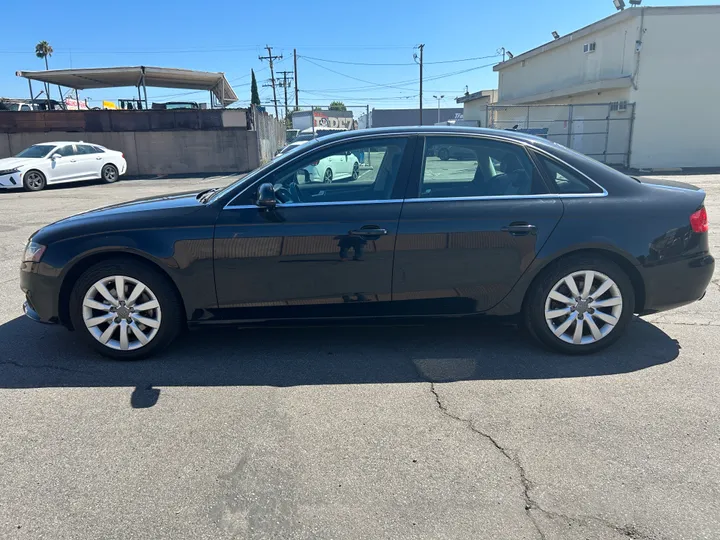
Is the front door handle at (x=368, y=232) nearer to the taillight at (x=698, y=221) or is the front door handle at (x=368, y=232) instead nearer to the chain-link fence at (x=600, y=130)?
the taillight at (x=698, y=221)

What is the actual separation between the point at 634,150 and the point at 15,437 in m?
23.6

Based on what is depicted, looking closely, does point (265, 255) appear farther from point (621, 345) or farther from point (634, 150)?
point (634, 150)

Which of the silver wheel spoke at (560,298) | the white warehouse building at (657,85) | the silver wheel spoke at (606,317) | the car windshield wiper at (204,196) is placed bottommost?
the silver wheel spoke at (606,317)

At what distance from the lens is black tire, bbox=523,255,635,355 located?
3875 mm

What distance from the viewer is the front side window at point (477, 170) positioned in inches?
155

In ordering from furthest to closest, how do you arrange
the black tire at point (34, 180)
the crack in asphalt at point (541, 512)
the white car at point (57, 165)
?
the black tire at point (34, 180), the white car at point (57, 165), the crack in asphalt at point (541, 512)

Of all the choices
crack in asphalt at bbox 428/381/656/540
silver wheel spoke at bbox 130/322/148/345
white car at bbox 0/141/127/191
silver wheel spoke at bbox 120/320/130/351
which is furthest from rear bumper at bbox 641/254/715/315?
white car at bbox 0/141/127/191

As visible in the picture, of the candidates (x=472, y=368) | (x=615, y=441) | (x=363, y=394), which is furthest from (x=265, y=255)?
(x=615, y=441)

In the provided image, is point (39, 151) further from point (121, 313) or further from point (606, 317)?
point (606, 317)

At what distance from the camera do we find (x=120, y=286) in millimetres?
3846

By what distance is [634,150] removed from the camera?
21766mm

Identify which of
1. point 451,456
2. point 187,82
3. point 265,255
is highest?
point 187,82

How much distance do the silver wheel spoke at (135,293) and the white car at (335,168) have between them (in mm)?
1467

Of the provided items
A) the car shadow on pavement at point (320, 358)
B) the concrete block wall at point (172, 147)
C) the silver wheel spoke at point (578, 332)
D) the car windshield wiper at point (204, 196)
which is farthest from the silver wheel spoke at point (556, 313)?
the concrete block wall at point (172, 147)
